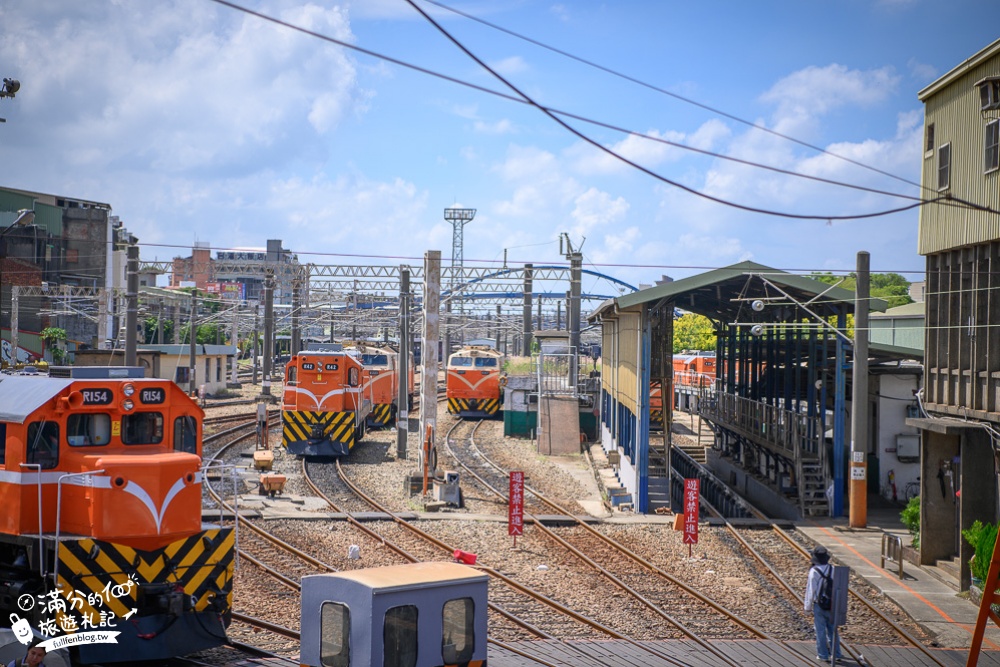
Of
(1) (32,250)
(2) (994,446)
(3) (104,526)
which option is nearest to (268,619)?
(3) (104,526)

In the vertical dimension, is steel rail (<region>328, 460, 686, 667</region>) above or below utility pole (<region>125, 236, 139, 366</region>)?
below

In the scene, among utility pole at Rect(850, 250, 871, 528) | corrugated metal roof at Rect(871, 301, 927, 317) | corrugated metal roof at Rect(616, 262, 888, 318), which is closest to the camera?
utility pole at Rect(850, 250, 871, 528)

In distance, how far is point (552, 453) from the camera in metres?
33.8

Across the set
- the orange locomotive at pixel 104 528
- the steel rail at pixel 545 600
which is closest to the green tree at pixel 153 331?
the steel rail at pixel 545 600

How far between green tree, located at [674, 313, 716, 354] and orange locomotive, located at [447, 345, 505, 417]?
118 feet

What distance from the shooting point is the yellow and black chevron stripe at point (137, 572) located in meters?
9.44

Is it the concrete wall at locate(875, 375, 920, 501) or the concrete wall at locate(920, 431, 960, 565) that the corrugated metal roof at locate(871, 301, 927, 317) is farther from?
the concrete wall at locate(920, 431, 960, 565)

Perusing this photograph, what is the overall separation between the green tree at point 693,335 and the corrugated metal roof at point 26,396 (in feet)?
228

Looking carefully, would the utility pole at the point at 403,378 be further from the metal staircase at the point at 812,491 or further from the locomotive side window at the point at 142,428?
the locomotive side window at the point at 142,428

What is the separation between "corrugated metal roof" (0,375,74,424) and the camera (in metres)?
9.75

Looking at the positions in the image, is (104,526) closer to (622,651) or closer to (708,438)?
(622,651)

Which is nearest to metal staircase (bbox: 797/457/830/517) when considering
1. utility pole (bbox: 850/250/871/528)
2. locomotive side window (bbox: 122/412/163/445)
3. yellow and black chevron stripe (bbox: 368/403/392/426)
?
utility pole (bbox: 850/250/871/528)

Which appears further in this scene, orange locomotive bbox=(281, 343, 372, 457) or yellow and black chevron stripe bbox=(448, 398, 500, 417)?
yellow and black chevron stripe bbox=(448, 398, 500, 417)

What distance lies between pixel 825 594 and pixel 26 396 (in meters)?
9.24
